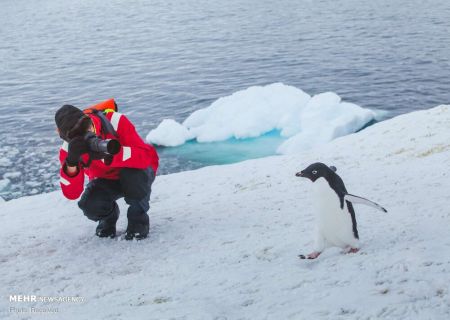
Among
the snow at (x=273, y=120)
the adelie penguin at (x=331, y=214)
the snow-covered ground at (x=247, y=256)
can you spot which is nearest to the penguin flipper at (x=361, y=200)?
the adelie penguin at (x=331, y=214)

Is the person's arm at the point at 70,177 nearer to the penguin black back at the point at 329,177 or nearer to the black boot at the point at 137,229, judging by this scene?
the black boot at the point at 137,229

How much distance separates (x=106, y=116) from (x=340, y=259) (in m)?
2.75

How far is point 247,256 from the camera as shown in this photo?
5156mm

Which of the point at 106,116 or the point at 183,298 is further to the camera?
the point at 106,116

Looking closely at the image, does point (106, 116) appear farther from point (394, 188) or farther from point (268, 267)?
point (394, 188)

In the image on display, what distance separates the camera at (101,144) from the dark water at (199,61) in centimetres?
864

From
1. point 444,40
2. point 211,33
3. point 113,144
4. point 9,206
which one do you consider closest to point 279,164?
point 9,206

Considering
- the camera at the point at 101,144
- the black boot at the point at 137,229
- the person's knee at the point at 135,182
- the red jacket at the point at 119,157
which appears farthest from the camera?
the black boot at the point at 137,229

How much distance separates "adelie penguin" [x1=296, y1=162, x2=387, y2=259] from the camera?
4781 millimetres

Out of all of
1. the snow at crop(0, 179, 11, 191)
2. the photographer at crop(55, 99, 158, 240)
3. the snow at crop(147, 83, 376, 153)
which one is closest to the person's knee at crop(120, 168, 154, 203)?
the photographer at crop(55, 99, 158, 240)

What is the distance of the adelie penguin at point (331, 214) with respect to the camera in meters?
4.78

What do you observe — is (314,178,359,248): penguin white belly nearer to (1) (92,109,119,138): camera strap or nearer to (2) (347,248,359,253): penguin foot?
(2) (347,248,359,253): penguin foot

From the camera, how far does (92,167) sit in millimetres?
5715

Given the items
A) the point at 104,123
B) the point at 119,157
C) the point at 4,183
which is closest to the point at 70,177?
the point at 119,157
